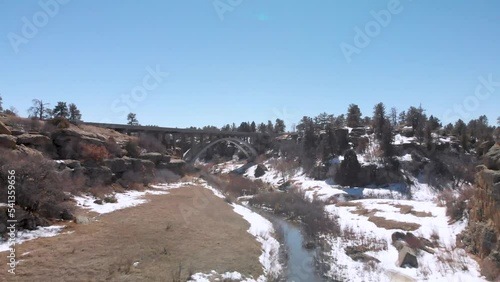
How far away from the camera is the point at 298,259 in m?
19.3

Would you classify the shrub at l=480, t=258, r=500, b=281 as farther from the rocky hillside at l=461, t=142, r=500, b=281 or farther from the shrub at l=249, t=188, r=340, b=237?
the shrub at l=249, t=188, r=340, b=237

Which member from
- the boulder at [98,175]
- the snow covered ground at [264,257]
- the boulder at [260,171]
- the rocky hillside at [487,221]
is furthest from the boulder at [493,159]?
the boulder at [260,171]

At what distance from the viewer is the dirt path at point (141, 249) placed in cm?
1167

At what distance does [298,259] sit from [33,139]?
22614 mm

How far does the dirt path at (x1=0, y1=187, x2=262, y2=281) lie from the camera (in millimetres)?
11669

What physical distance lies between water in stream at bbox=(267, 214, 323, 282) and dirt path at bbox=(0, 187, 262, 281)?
6.64 ft

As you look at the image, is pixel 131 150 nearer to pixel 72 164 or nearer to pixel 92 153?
pixel 92 153

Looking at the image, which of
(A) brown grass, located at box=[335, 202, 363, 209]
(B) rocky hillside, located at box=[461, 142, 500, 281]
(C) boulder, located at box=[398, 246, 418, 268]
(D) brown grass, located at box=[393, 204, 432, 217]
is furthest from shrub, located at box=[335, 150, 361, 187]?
(C) boulder, located at box=[398, 246, 418, 268]

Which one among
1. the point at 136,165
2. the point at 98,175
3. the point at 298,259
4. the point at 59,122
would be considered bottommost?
the point at 298,259

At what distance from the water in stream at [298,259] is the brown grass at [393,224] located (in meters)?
7.09

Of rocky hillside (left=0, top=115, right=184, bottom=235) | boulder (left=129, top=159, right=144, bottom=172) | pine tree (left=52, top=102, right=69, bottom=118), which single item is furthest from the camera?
pine tree (left=52, top=102, right=69, bottom=118)

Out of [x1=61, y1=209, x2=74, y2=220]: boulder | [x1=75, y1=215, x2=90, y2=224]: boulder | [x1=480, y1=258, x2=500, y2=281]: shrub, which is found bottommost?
[x1=480, y1=258, x2=500, y2=281]: shrub

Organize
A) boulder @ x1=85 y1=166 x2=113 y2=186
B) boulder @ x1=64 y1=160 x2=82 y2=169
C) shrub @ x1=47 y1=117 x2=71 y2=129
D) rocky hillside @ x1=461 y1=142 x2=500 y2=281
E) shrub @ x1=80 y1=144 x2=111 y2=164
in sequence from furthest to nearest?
shrub @ x1=47 y1=117 x2=71 y2=129 < shrub @ x1=80 y1=144 x2=111 y2=164 < boulder @ x1=85 y1=166 x2=113 y2=186 < boulder @ x1=64 y1=160 x2=82 y2=169 < rocky hillside @ x1=461 y1=142 x2=500 y2=281

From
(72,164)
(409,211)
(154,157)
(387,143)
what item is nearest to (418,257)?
(409,211)
